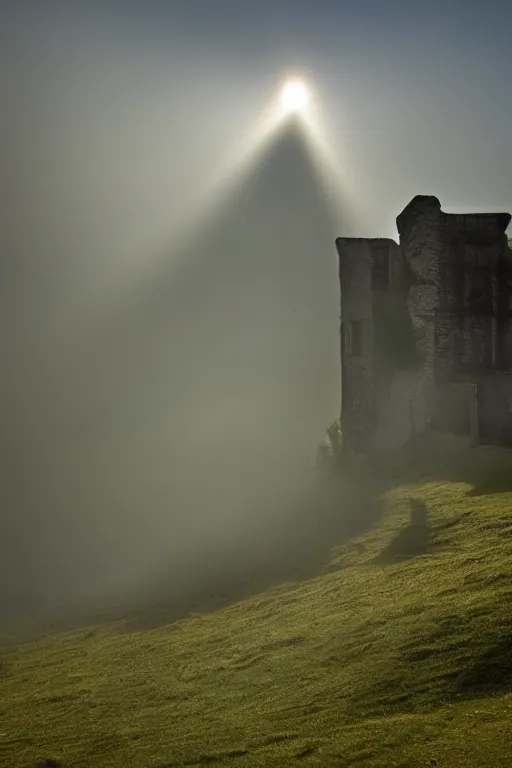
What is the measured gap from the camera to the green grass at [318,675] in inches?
361

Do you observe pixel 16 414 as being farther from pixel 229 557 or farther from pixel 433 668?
pixel 433 668

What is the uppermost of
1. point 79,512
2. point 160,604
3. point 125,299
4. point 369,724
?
point 125,299

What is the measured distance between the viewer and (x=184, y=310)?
136250 mm

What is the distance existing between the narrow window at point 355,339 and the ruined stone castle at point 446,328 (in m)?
0.78

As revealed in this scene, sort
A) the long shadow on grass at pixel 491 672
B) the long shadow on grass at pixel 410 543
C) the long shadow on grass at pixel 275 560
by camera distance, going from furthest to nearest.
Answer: the long shadow on grass at pixel 275 560, the long shadow on grass at pixel 410 543, the long shadow on grass at pixel 491 672

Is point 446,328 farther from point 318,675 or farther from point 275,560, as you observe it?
point 318,675

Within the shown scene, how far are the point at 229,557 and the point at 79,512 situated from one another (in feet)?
109

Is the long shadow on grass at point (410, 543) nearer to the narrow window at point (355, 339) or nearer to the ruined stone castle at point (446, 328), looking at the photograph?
the ruined stone castle at point (446, 328)

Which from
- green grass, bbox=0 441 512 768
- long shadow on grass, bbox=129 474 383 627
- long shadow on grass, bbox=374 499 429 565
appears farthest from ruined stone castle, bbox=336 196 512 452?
green grass, bbox=0 441 512 768

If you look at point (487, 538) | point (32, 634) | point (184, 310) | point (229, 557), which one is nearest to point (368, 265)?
point (229, 557)

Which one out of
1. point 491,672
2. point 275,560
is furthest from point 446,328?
point 491,672

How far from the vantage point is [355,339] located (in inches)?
1361

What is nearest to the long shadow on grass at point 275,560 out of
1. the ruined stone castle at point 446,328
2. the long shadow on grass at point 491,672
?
the ruined stone castle at point 446,328

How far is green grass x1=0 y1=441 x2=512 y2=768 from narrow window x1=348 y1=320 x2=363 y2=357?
1457 cm
